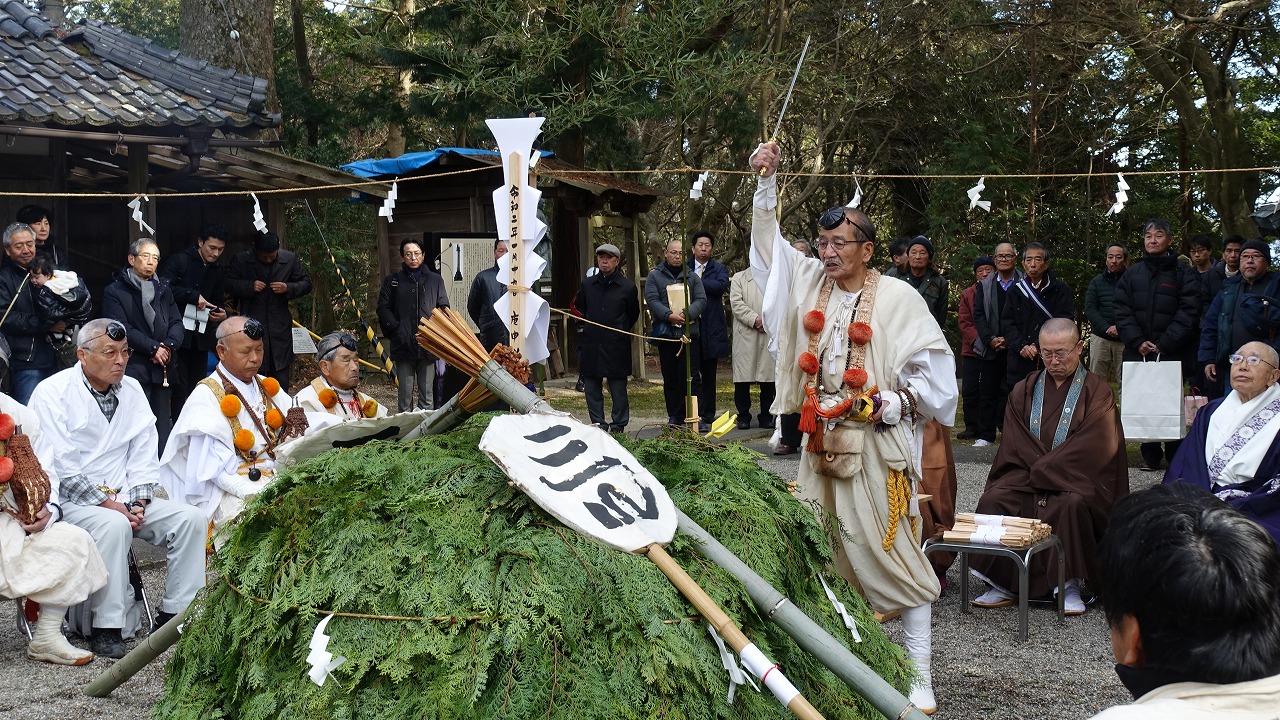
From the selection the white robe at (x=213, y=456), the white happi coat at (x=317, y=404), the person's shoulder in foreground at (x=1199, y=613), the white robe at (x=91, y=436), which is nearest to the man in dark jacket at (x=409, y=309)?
the white happi coat at (x=317, y=404)

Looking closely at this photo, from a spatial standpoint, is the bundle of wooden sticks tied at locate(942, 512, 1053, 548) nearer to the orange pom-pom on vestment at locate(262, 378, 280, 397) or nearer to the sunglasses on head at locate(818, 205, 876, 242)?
the sunglasses on head at locate(818, 205, 876, 242)

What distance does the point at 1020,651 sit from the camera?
544cm

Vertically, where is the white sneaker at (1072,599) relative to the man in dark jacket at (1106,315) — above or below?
below

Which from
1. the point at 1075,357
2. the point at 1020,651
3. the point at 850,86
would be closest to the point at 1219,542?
the point at 1020,651

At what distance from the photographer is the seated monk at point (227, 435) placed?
5.54 m

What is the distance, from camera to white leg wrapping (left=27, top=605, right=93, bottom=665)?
16.9 ft

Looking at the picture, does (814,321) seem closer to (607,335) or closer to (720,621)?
(720,621)

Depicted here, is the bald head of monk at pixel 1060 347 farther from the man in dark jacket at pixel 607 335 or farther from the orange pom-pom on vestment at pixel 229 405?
the man in dark jacket at pixel 607 335

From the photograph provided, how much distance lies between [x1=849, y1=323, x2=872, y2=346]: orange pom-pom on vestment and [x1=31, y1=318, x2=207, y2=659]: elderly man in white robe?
10.6ft

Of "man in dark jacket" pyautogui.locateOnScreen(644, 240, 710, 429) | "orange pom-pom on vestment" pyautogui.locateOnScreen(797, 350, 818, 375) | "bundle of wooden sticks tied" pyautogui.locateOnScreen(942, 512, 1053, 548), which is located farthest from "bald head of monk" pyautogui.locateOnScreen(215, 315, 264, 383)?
"man in dark jacket" pyautogui.locateOnScreen(644, 240, 710, 429)

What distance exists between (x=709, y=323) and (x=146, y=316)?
5367mm

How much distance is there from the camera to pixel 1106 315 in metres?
10.5

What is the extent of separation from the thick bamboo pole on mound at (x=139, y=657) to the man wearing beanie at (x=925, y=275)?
7.53m

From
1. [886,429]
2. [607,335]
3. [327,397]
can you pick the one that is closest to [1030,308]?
[607,335]
